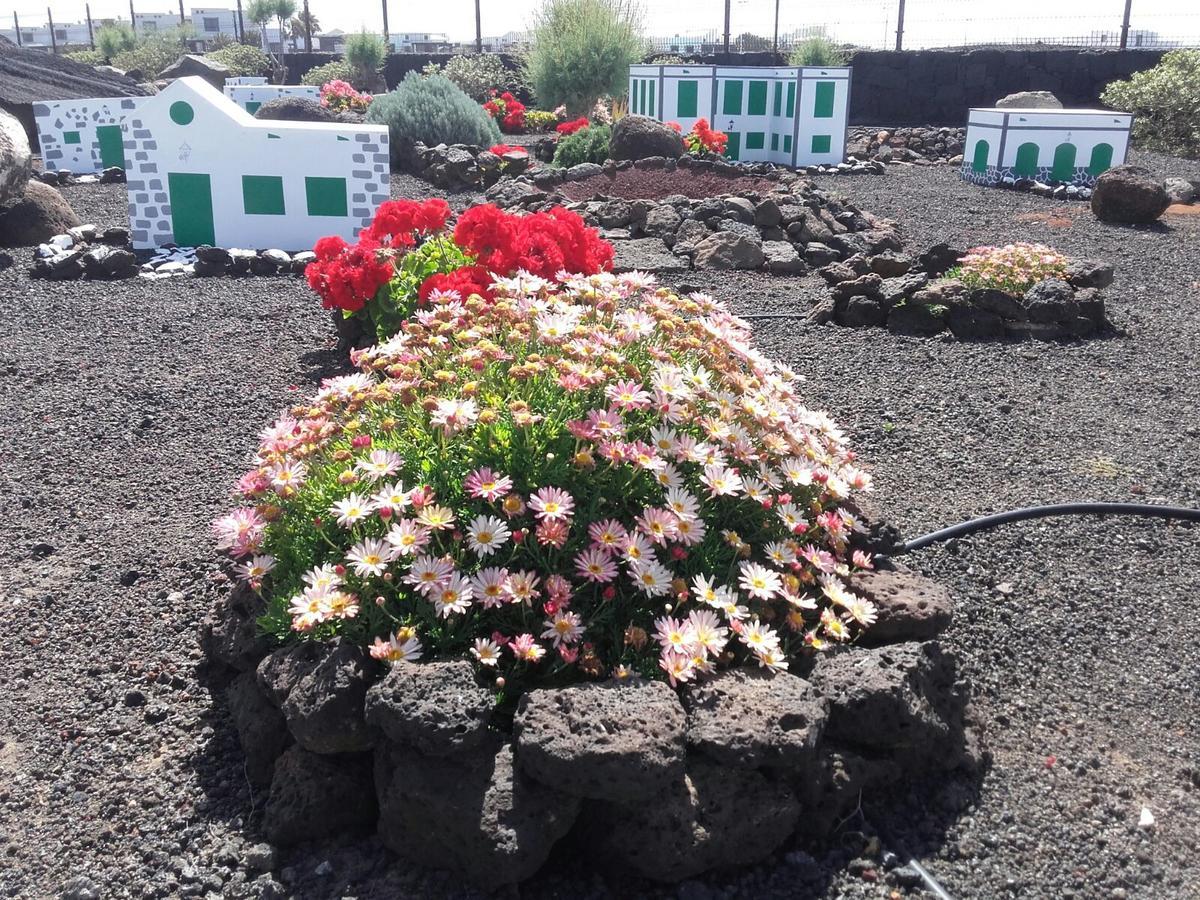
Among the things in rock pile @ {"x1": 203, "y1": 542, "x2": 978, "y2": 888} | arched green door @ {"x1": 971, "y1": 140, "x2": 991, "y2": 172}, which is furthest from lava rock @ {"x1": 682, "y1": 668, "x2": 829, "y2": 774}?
arched green door @ {"x1": 971, "y1": 140, "x2": 991, "y2": 172}

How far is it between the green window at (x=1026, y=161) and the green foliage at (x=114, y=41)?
4286cm

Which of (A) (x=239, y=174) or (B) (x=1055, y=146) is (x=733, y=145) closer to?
(B) (x=1055, y=146)

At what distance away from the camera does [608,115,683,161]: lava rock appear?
1345 centimetres

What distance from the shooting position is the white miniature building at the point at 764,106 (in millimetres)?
16797

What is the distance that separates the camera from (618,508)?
7.77 ft

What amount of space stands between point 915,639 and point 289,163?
7.44 m

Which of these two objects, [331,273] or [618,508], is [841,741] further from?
[331,273]

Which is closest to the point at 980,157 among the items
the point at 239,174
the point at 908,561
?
the point at 239,174

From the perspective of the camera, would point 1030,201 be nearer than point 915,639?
No

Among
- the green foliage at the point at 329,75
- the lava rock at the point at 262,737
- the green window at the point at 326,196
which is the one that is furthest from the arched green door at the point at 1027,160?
the green foliage at the point at 329,75

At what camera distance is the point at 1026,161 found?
14.5m

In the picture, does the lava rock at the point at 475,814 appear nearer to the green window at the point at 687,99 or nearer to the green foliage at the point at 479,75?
the green window at the point at 687,99

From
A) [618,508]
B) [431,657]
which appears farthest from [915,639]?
[431,657]

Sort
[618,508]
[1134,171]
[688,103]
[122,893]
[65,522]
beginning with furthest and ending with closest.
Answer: [688,103]
[1134,171]
[65,522]
[618,508]
[122,893]
